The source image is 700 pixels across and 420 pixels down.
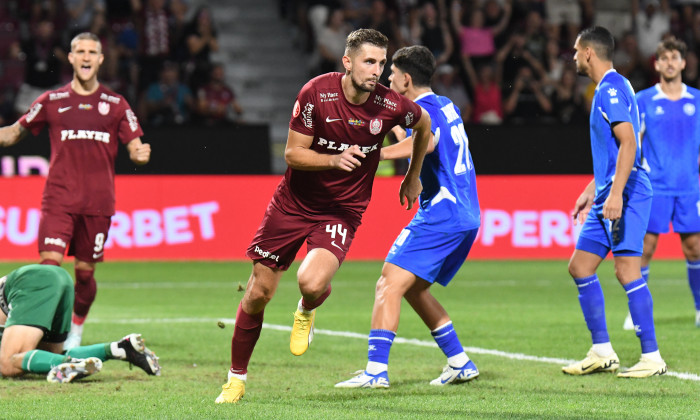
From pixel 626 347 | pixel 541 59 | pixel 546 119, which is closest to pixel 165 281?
pixel 626 347

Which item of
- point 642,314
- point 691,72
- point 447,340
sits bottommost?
point 447,340

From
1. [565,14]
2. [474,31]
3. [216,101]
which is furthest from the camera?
[565,14]

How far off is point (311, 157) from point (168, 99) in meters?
13.7

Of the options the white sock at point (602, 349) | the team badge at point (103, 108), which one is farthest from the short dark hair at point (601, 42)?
the team badge at point (103, 108)

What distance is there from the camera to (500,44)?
72.0 ft

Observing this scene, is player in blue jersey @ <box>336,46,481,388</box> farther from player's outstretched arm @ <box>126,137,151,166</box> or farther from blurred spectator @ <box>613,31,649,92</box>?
blurred spectator @ <box>613,31,649,92</box>

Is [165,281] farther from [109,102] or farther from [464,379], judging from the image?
[464,379]

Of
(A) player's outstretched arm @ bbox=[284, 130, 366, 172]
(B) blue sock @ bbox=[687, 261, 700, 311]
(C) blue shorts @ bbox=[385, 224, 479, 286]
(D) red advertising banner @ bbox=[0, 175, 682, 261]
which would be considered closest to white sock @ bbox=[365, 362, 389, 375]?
(C) blue shorts @ bbox=[385, 224, 479, 286]

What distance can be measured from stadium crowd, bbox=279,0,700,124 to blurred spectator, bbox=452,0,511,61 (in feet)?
0.07

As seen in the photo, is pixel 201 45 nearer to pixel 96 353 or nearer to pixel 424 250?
pixel 96 353

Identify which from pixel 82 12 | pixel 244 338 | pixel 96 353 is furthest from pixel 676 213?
pixel 82 12

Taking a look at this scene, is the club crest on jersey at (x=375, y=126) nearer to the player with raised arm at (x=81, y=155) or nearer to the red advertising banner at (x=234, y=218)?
the player with raised arm at (x=81, y=155)

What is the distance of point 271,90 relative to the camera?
23.0m

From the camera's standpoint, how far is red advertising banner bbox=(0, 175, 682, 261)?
53.0 ft
